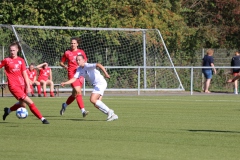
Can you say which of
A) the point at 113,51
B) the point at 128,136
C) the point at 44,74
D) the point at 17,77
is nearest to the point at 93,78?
the point at 17,77

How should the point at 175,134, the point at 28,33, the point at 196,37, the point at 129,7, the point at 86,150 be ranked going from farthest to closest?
the point at 196,37 < the point at 129,7 < the point at 28,33 < the point at 175,134 < the point at 86,150

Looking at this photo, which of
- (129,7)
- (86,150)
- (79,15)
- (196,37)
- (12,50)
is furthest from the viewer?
(196,37)

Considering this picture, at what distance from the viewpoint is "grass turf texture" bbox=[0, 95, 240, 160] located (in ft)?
35.4

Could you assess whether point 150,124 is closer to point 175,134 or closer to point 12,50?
point 175,134

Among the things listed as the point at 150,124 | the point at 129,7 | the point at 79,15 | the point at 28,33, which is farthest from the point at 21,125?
the point at 129,7

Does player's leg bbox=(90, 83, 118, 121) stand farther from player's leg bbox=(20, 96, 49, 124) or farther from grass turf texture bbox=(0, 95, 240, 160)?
player's leg bbox=(20, 96, 49, 124)

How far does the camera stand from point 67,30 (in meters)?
35.4

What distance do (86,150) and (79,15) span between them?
26.2m

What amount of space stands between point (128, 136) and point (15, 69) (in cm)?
368

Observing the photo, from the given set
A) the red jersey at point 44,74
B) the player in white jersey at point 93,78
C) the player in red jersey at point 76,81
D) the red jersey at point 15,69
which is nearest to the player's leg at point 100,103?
the player in white jersey at point 93,78

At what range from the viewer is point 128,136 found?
1331 centimetres

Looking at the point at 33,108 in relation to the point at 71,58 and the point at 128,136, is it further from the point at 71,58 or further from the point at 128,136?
the point at 71,58

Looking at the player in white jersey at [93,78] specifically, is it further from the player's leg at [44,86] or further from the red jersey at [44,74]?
the red jersey at [44,74]

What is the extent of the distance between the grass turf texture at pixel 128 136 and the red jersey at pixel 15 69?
93 cm
